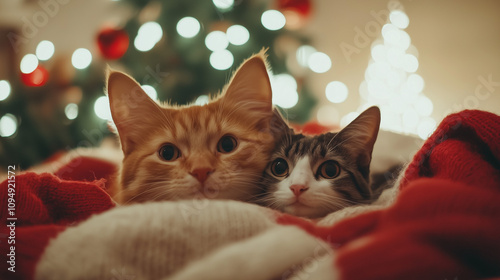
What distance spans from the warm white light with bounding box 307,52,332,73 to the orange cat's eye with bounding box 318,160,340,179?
1648mm

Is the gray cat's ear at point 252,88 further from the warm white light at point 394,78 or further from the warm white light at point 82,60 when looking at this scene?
the warm white light at point 394,78

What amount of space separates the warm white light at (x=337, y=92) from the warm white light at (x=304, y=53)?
412 mm

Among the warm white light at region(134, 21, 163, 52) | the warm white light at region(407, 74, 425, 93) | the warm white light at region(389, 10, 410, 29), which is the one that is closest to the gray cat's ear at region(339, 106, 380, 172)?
the warm white light at region(134, 21, 163, 52)

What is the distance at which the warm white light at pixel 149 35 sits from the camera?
6.12 feet

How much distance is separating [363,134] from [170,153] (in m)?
0.55

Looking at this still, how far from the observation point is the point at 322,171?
957mm

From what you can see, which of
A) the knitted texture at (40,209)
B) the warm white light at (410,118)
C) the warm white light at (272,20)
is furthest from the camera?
the warm white light at (410,118)

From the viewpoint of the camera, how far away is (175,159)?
0.93m

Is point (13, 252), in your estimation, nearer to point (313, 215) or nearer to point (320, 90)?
point (313, 215)

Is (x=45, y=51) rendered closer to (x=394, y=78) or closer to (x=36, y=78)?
(x=36, y=78)

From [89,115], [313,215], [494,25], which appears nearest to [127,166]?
[313,215]

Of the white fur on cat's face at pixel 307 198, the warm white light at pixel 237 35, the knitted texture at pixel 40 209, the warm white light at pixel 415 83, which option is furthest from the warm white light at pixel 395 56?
the knitted texture at pixel 40 209

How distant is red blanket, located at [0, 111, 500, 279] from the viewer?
0.43m

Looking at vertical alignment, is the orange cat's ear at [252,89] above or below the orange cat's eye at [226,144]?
above
